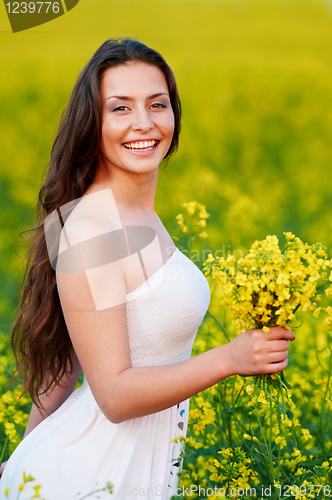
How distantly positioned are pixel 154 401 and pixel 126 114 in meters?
0.53

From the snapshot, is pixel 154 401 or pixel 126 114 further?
pixel 126 114

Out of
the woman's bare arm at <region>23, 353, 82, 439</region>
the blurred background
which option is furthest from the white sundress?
the blurred background

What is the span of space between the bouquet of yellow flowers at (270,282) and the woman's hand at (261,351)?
0.05ft

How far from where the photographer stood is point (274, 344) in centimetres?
75

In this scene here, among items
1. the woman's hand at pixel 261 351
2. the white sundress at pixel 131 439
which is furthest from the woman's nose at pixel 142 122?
the woman's hand at pixel 261 351

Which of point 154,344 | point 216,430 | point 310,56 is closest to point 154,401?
point 154,344

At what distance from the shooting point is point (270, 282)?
705 millimetres

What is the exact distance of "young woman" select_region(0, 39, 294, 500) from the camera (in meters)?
0.81

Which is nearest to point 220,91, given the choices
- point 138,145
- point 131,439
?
point 138,145

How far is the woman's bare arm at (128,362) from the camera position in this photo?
2.46 feet

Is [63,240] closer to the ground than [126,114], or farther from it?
closer to the ground

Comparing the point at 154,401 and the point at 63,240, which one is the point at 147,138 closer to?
the point at 63,240

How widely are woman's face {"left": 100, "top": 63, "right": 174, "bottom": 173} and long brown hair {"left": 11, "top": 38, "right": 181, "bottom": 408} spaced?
2cm

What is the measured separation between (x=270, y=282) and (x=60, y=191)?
0.51 m
